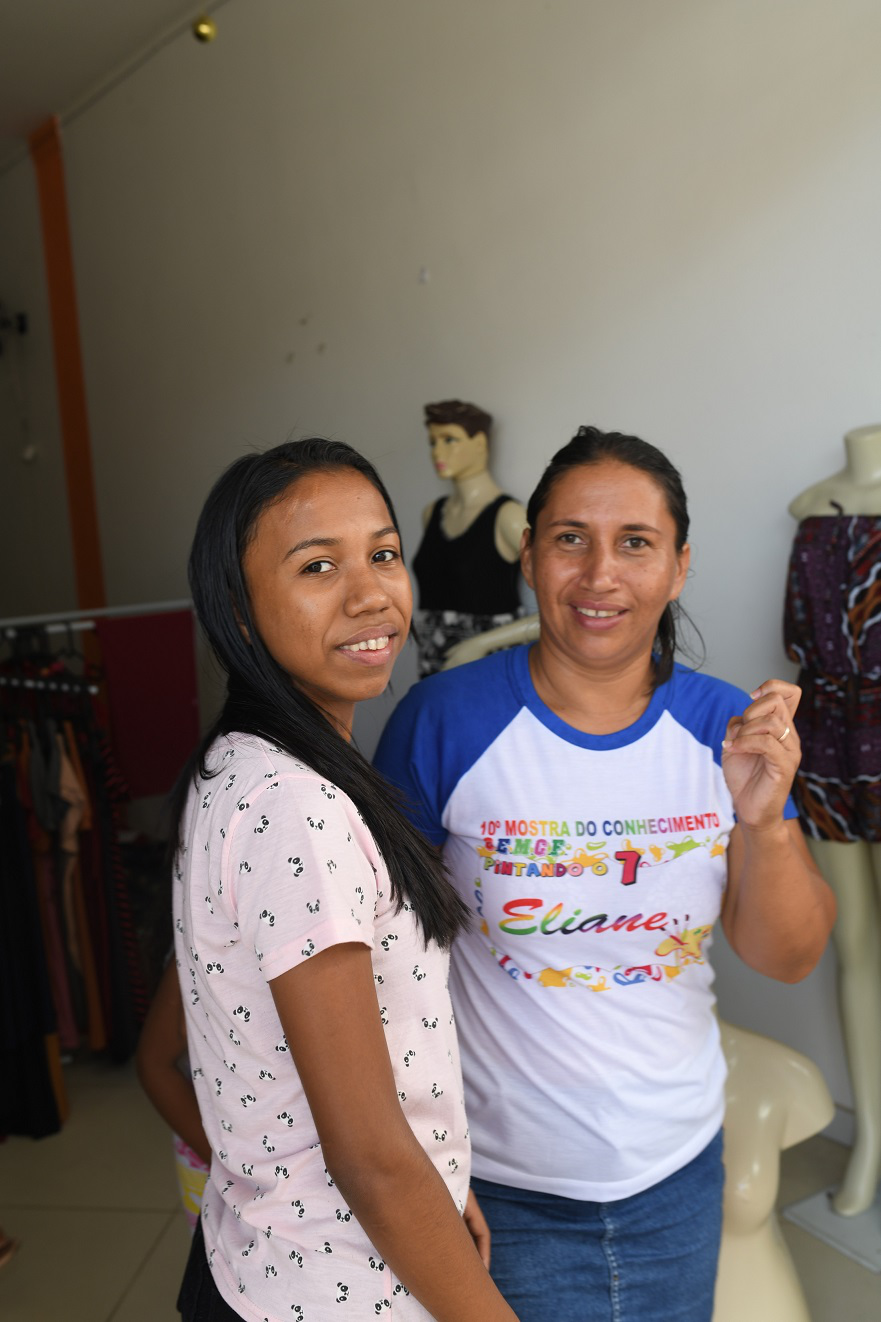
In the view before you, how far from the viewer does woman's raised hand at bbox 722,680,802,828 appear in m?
1.20

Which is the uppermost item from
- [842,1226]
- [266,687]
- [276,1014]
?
[266,687]

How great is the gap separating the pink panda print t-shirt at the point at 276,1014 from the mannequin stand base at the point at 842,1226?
172 cm

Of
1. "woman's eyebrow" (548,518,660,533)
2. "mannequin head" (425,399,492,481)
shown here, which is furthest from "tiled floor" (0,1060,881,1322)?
"mannequin head" (425,399,492,481)

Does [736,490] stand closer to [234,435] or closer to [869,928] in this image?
[869,928]

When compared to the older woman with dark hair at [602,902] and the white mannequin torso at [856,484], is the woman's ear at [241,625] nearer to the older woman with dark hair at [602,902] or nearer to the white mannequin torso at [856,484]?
the older woman with dark hair at [602,902]

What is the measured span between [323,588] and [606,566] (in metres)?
0.54

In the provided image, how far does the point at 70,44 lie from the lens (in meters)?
4.92

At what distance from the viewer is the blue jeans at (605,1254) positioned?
4.24 ft

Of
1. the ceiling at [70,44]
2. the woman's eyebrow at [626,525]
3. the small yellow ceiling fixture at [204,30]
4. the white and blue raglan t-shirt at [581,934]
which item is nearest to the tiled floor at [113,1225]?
the white and blue raglan t-shirt at [581,934]

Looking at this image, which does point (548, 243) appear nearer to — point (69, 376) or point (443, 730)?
point (443, 730)

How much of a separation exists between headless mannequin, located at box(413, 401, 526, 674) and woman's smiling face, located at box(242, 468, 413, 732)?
7.16 ft

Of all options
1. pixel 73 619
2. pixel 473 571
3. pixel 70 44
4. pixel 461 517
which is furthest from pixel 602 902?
pixel 70 44

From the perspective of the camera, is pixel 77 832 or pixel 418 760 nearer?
pixel 418 760

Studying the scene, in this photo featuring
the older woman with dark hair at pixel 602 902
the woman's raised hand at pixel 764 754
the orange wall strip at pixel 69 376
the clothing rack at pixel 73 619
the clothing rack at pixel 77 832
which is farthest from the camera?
the orange wall strip at pixel 69 376
